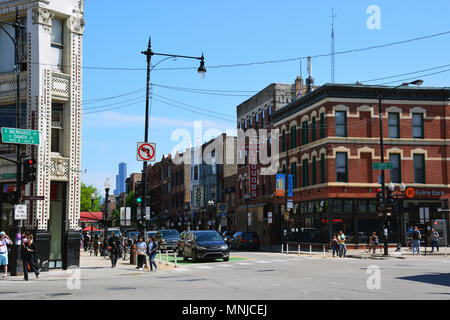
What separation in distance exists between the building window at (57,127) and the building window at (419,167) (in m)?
29.0

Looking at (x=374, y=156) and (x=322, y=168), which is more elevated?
(x=374, y=156)

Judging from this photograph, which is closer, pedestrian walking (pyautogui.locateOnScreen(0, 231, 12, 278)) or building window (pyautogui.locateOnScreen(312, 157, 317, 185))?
pedestrian walking (pyautogui.locateOnScreen(0, 231, 12, 278))

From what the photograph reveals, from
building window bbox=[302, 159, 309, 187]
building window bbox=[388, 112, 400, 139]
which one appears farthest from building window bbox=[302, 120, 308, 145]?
building window bbox=[388, 112, 400, 139]

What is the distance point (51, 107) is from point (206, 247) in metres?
11.1

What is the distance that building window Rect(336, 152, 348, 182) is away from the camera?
4397cm

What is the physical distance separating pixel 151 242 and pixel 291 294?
13285 mm

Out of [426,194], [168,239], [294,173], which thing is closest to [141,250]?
[168,239]

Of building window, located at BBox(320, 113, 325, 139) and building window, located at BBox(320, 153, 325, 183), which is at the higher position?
building window, located at BBox(320, 113, 325, 139)

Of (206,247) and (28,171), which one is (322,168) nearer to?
(206,247)

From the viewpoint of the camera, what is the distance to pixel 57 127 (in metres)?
26.6

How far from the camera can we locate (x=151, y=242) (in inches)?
1059

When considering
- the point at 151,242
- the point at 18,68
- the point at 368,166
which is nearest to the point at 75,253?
the point at 151,242

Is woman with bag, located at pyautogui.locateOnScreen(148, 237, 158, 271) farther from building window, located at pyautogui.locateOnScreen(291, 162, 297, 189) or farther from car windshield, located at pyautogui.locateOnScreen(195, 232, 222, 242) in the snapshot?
building window, located at pyautogui.locateOnScreen(291, 162, 297, 189)
